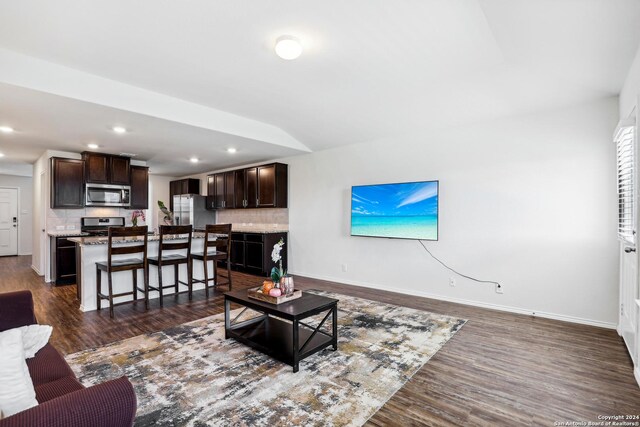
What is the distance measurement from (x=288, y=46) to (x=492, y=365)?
3.03m

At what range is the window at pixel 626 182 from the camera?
2.58m

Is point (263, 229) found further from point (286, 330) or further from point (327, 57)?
point (327, 57)

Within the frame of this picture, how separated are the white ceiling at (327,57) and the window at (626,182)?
60 centimetres

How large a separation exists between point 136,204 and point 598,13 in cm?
728

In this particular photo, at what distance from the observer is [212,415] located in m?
1.94

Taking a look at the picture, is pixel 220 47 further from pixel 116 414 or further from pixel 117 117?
pixel 116 414

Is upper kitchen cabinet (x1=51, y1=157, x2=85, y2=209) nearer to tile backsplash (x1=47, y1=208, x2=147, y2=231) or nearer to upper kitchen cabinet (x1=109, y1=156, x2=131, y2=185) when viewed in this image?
tile backsplash (x1=47, y1=208, x2=147, y2=231)

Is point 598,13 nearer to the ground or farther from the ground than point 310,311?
farther from the ground

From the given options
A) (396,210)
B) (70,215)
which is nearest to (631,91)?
(396,210)

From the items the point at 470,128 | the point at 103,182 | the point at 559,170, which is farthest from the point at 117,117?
the point at 559,170

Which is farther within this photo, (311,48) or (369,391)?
(311,48)

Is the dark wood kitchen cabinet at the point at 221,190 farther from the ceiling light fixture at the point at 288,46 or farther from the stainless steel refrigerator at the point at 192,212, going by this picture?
the ceiling light fixture at the point at 288,46

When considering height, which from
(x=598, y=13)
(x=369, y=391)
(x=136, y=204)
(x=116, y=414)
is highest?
(x=598, y=13)

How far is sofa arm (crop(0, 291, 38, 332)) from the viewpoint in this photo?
1947mm
